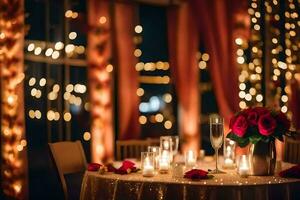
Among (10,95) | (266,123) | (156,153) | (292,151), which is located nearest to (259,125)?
(266,123)

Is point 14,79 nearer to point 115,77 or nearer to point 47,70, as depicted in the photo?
point 47,70

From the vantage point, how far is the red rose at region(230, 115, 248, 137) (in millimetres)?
2785

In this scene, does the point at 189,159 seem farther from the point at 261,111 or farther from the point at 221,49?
the point at 221,49

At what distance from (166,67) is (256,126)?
4.28m

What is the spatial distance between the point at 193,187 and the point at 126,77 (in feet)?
12.5

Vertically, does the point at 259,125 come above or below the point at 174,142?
above

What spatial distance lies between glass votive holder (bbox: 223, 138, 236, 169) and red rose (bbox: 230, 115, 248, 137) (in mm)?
386

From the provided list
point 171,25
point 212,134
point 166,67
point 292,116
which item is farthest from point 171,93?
point 212,134

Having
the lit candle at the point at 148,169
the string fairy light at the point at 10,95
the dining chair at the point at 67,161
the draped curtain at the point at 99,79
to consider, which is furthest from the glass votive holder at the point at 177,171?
the draped curtain at the point at 99,79

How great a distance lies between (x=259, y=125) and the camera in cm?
274

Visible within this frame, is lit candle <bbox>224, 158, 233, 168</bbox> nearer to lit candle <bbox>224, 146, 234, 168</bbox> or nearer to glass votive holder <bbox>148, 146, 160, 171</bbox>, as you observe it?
lit candle <bbox>224, 146, 234, 168</bbox>

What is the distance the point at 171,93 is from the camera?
712 centimetres

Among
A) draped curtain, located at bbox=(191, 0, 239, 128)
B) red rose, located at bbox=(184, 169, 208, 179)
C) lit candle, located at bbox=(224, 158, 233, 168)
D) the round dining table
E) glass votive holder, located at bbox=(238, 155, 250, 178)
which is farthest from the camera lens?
draped curtain, located at bbox=(191, 0, 239, 128)

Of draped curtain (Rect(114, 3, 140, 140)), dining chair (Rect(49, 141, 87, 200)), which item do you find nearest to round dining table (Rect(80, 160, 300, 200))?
dining chair (Rect(49, 141, 87, 200))
